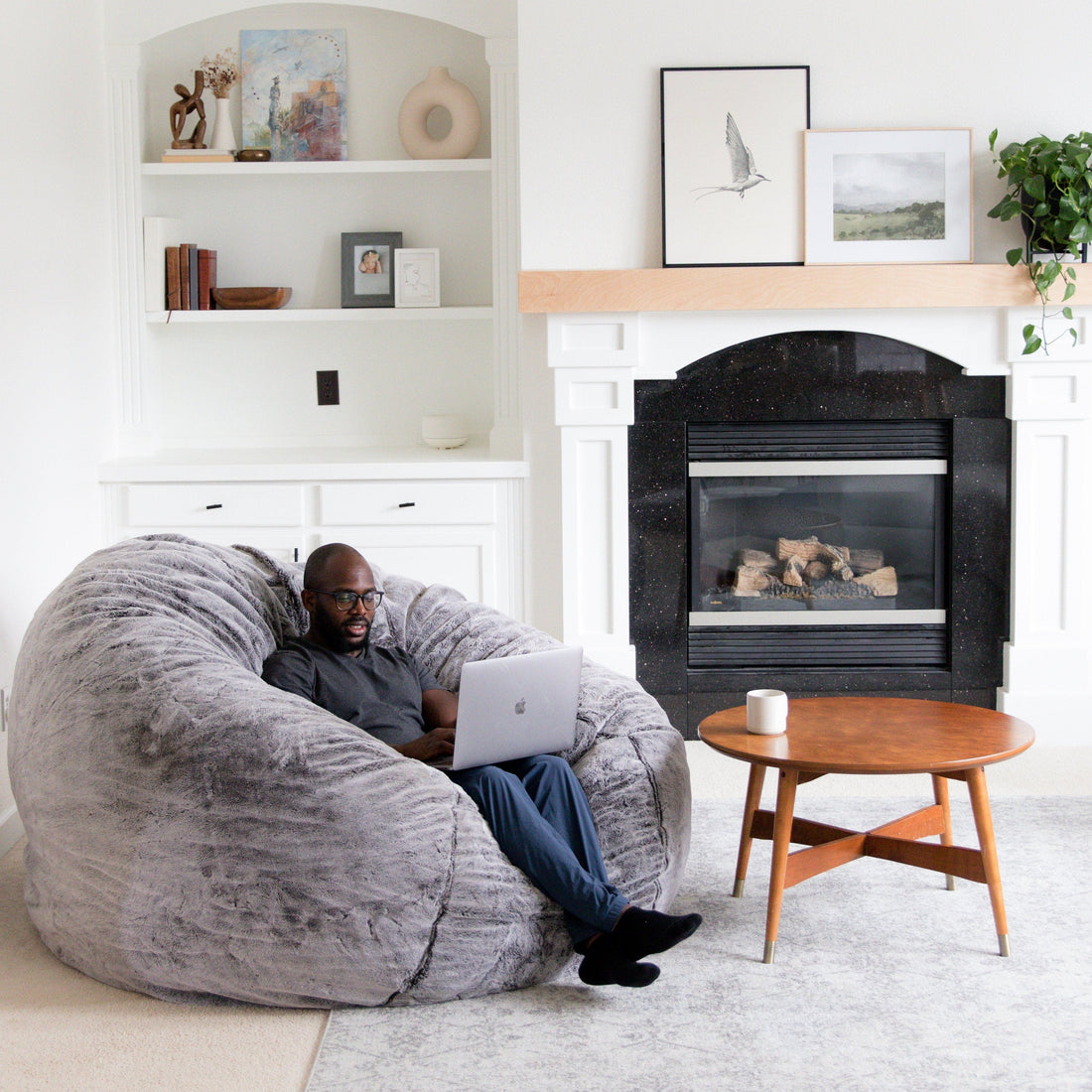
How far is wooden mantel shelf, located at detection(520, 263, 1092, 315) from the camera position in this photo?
3.86 metres

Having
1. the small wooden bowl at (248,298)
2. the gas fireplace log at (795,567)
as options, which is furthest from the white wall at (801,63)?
the gas fireplace log at (795,567)

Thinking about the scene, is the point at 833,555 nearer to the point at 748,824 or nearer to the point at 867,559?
the point at 867,559

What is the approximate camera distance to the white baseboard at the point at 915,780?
140 inches

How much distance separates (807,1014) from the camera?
226 cm

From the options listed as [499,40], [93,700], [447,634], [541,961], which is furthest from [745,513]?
[93,700]

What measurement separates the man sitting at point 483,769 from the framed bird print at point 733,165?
168 cm

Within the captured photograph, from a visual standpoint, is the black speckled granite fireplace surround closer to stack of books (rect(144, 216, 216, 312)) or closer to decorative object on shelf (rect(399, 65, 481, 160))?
decorative object on shelf (rect(399, 65, 481, 160))

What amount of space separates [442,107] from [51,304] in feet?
5.05

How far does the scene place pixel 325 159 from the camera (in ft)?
14.8

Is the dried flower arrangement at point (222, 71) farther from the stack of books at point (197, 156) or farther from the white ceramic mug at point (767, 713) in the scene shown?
the white ceramic mug at point (767, 713)

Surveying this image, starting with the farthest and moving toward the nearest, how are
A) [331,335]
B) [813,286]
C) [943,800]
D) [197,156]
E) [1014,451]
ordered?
1. [331,335]
2. [197,156]
3. [1014,451]
4. [813,286]
5. [943,800]

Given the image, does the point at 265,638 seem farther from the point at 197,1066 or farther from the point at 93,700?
the point at 197,1066

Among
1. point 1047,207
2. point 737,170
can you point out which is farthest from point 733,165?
point 1047,207

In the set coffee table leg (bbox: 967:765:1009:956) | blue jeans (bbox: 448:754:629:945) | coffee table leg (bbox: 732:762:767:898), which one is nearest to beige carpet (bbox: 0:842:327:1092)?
blue jeans (bbox: 448:754:629:945)
